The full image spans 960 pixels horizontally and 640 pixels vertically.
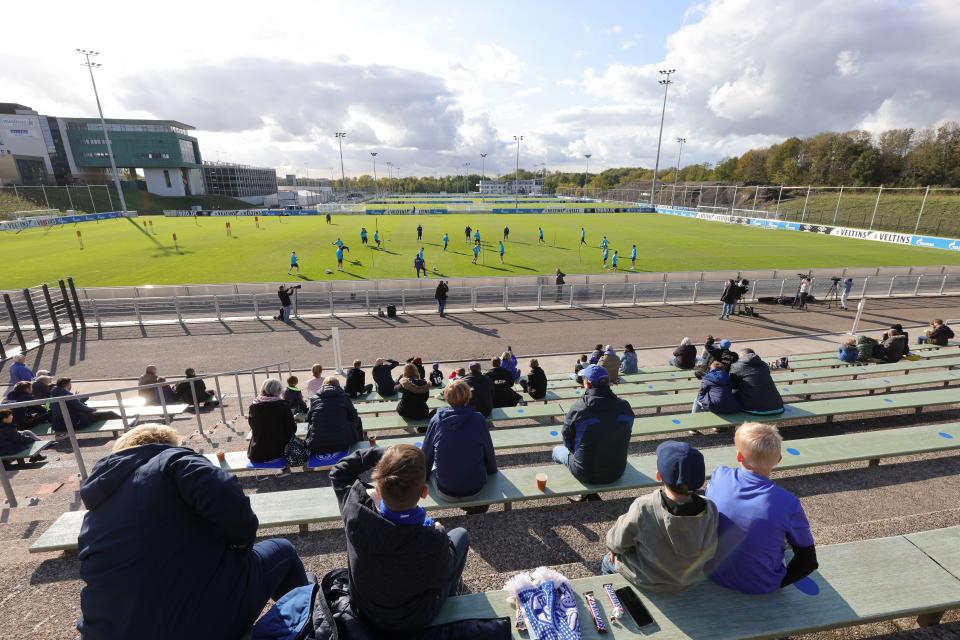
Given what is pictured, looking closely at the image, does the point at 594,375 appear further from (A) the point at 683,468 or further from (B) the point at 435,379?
(B) the point at 435,379

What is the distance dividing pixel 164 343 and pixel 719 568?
16.7 metres

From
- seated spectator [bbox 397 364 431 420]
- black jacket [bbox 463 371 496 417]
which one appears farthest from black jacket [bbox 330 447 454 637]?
black jacket [bbox 463 371 496 417]

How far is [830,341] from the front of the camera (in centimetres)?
1411

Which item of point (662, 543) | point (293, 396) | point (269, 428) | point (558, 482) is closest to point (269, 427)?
point (269, 428)

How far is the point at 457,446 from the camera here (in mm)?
3754

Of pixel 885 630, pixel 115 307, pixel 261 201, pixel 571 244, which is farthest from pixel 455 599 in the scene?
pixel 261 201

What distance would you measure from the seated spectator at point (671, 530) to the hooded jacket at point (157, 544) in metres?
2.13

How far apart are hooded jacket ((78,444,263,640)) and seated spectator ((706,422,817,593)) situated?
2666 mm

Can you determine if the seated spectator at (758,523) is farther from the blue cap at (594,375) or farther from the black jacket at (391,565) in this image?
the black jacket at (391,565)

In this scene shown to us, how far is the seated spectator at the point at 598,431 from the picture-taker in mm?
3756

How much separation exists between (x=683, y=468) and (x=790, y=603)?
1.32 m

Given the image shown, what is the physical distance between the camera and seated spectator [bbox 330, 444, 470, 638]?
2.15 meters

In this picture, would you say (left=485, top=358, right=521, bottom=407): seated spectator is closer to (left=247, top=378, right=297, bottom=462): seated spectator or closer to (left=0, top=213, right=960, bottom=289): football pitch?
(left=247, top=378, right=297, bottom=462): seated spectator

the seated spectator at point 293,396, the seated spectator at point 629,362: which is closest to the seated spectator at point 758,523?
the seated spectator at point 293,396
